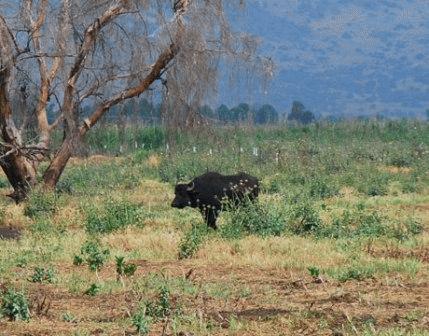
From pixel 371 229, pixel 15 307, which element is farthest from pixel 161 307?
pixel 371 229

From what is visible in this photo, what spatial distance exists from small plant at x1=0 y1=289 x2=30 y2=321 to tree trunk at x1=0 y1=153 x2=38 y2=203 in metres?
13.9

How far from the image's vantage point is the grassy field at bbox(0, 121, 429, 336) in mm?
9102

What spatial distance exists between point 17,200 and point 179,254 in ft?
33.6

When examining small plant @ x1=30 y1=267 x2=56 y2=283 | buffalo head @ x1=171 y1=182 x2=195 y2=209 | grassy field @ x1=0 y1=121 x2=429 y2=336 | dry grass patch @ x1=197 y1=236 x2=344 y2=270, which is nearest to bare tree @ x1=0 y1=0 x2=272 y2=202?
grassy field @ x1=0 y1=121 x2=429 y2=336

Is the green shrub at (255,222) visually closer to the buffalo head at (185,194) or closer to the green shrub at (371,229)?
the green shrub at (371,229)

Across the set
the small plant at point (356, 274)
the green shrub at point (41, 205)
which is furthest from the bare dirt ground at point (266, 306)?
the green shrub at point (41, 205)

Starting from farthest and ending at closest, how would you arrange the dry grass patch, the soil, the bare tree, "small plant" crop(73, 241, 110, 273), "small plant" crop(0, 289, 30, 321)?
the bare tree < the soil < the dry grass patch < "small plant" crop(73, 241, 110, 273) < "small plant" crop(0, 289, 30, 321)

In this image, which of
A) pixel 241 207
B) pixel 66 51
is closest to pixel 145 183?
pixel 66 51

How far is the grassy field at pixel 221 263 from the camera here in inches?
358

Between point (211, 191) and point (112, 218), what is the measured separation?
2367mm

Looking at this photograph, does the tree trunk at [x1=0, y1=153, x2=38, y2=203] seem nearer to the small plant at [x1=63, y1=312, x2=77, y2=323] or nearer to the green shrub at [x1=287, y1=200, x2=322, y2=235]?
the green shrub at [x1=287, y1=200, x2=322, y2=235]

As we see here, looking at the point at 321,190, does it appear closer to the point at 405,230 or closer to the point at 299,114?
the point at 405,230

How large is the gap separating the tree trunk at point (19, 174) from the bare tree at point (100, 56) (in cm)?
2

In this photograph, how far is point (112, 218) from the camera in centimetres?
1748
